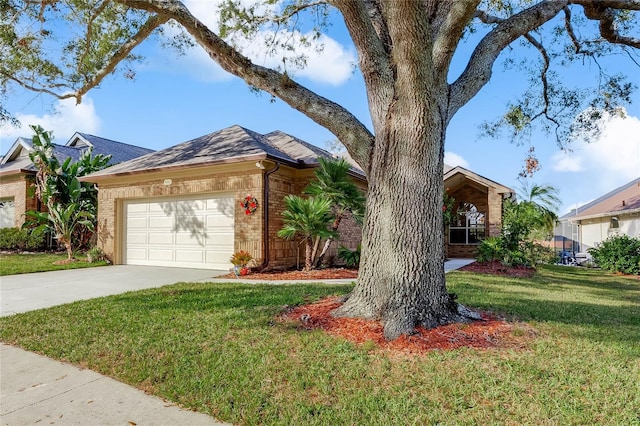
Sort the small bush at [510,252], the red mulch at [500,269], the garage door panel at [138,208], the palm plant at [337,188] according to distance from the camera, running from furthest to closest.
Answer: the small bush at [510,252] → the garage door panel at [138,208] → the red mulch at [500,269] → the palm plant at [337,188]

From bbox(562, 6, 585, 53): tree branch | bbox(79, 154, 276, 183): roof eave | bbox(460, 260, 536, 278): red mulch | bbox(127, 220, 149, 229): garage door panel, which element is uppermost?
bbox(562, 6, 585, 53): tree branch

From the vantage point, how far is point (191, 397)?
3.04 metres

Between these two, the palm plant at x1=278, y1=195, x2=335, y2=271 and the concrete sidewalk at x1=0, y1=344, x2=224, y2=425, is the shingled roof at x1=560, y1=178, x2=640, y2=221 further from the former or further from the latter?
the concrete sidewalk at x1=0, y1=344, x2=224, y2=425

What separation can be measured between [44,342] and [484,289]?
746cm

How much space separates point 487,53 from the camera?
5.36 metres

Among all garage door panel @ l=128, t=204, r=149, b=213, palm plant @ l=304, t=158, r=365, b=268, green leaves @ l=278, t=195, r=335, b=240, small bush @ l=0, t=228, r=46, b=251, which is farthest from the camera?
small bush @ l=0, t=228, r=46, b=251

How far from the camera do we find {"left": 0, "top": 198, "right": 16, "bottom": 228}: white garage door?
18233 millimetres

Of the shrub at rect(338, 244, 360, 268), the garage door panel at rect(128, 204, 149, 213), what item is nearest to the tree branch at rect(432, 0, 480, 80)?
the shrub at rect(338, 244, 360, 268)

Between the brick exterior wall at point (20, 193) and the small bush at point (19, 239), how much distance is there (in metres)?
0.76

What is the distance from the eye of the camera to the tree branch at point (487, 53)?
5.19 m

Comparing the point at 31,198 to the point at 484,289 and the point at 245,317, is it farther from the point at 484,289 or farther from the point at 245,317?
the point at 484,289

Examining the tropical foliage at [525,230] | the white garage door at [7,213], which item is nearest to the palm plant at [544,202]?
the tropical foliage at [525,230]

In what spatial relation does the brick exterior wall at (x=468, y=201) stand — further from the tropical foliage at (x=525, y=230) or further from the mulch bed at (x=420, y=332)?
the mulch bed at (x=420, y=332)

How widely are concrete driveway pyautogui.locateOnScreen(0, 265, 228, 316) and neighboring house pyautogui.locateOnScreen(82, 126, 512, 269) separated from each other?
97cm
